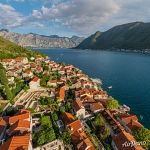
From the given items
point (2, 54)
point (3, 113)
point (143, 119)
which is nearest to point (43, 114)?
point (3, 113)

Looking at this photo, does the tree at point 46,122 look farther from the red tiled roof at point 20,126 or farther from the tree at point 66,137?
the tree at point 66,137

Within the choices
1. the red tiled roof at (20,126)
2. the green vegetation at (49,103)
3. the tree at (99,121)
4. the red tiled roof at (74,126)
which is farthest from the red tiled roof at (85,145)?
the green vegetation at (49,103)

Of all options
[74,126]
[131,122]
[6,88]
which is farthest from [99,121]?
[6,88]

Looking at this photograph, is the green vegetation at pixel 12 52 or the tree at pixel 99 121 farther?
the green vegetation at pixel 12 52

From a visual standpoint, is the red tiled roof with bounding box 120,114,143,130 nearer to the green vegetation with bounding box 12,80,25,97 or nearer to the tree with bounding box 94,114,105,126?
the tree with bounding box 94,114,105,126

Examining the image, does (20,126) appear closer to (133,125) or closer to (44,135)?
(44,135)

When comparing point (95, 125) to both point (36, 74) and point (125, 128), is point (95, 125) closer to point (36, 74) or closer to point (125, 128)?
point (125, 128)

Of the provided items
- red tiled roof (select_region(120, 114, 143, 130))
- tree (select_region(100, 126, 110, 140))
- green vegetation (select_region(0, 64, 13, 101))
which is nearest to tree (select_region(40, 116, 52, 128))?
tree (select_region(100, 126, 110, 140))

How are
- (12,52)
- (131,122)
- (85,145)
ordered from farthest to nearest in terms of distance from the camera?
(12,52) < (131,122) < (85,145)
